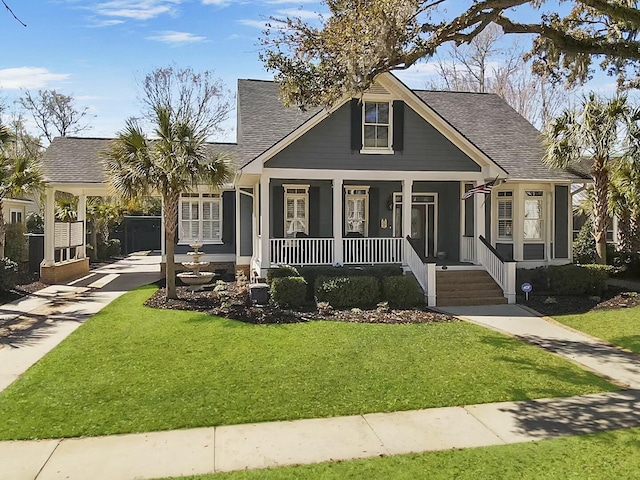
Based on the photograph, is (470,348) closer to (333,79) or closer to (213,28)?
(333,79)

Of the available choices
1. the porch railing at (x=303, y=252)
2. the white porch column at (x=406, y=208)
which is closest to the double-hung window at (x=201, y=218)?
the porch railing at (x=303, y=252)

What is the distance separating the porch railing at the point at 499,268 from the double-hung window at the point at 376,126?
13.5ft

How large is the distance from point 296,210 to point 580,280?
8816 mm

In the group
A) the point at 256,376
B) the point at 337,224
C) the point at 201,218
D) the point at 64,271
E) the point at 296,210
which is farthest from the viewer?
the point at 201,218

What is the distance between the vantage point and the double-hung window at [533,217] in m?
17.0

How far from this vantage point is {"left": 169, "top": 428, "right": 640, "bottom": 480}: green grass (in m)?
4.51

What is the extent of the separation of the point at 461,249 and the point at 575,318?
5341mm

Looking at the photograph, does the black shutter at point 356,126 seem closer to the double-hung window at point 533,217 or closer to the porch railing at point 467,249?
the porch railing at point 467,249

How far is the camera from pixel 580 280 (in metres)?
14.4

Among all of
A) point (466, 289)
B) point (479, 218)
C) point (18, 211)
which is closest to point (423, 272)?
point (466, 289)

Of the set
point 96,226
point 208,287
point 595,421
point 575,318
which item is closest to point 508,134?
point 575,318

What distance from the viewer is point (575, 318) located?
11914 mm

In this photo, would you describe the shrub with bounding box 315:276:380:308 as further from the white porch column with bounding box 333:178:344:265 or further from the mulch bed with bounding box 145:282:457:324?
the white porch column with bounding box 333:178:344:265

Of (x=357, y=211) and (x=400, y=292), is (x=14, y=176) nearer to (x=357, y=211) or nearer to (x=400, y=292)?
(x=357, y=211)
